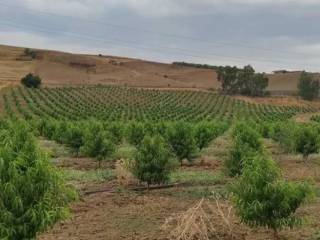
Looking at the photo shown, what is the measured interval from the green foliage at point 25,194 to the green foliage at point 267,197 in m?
4.20

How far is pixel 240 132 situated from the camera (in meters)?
24.9

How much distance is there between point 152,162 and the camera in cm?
2006

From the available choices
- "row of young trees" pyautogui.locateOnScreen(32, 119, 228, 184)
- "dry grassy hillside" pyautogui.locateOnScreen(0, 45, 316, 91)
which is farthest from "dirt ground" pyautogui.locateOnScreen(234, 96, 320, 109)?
"row of young trees" pyautogui.locateOnScreen(32, 119, 228, 184)

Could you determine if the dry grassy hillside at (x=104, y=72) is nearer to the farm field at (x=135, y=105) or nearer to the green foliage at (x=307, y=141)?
the farm field at (x=135, y=105)

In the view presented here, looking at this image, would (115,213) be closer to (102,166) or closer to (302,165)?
(102,166)

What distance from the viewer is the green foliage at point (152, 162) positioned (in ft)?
66.0

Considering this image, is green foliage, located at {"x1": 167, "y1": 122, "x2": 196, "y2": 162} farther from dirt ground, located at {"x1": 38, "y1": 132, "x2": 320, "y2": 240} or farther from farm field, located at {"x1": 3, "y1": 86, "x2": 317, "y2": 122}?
farm field, located at {"x1": 3, "y1": 86, "x2": 317, "y2": 122}

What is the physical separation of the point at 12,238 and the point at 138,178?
431 inches

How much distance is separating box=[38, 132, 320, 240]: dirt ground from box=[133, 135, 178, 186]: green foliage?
51 centimetres

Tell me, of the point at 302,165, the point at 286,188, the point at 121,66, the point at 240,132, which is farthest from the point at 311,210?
the point at 121,66

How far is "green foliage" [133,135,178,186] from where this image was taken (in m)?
20.1

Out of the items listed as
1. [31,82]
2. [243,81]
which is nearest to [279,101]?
[243,81]

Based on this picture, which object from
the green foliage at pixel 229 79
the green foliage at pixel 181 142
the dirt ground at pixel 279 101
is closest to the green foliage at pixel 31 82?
the dirt ground at pixel 279 101

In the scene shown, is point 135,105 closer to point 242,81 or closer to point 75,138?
point 242,81
